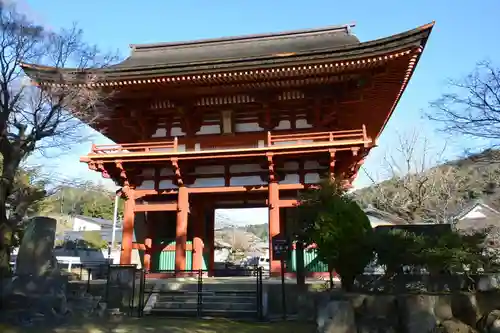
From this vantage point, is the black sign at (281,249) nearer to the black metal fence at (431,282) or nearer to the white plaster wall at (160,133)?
the black metal fence at (431,282)

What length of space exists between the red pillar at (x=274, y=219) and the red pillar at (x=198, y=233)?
327cm

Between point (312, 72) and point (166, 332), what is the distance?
9.50 meters

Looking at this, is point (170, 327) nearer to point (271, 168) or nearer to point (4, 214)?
point (4, 214)

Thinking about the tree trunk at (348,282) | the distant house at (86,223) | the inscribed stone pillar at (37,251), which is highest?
the distant house at (86,223)

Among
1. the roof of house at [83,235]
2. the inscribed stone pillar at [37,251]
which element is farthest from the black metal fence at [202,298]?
the roof of house at [83,235]

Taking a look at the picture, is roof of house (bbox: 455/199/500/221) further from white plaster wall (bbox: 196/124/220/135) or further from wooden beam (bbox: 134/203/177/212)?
wooden beam (bbox: 134/203/177/212)

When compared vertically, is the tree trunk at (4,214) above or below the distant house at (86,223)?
below

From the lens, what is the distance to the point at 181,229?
50.0ft

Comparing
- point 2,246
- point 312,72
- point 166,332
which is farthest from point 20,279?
point 312,72

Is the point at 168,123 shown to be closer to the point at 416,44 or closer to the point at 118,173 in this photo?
the point at 118,173

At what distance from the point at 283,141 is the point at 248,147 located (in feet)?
4.91

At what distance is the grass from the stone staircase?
115 centimetres

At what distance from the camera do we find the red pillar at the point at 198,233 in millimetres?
16438

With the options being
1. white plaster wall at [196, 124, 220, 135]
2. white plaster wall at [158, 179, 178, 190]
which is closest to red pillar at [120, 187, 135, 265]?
white plaster wall at [158, 179, 178, 190]
